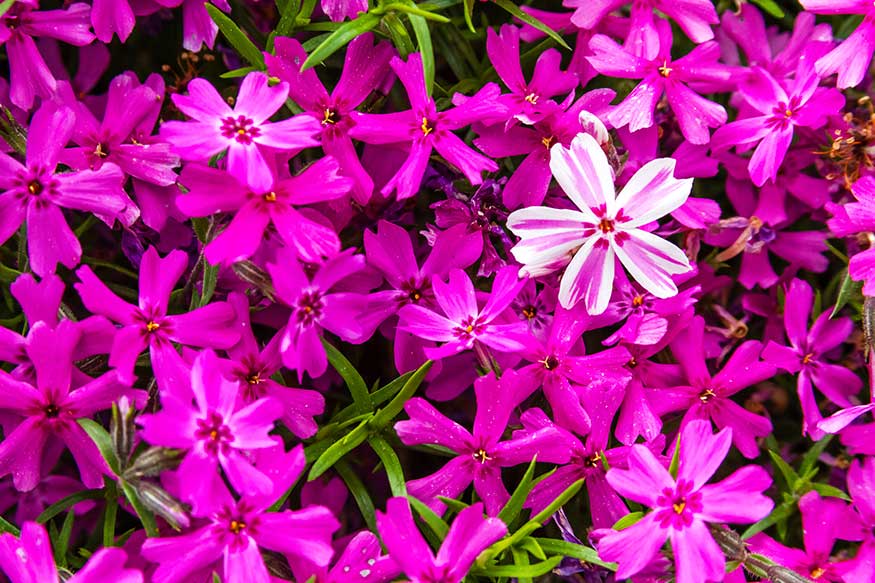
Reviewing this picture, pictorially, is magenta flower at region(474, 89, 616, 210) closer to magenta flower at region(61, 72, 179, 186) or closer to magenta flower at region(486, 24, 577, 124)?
magenta flower at region(486, 24, 577, 124)

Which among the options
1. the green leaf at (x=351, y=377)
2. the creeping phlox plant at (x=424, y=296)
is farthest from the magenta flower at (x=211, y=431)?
the green leaf at (x=351, y=377)

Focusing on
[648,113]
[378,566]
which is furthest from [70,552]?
[648,113]

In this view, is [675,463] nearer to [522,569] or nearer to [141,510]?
[522,569]

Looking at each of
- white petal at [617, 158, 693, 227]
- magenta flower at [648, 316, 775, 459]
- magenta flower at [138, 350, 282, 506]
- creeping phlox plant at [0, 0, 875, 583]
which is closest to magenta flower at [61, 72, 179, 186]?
creeping phlox plant at [0, 0, 875, 583]

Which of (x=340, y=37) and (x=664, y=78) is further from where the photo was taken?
(x=664, y=78)

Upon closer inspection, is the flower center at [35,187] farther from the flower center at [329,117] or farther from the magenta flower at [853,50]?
the magenta flower at [853,50]

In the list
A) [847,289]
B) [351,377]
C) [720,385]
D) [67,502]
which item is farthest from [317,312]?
[847,289]
